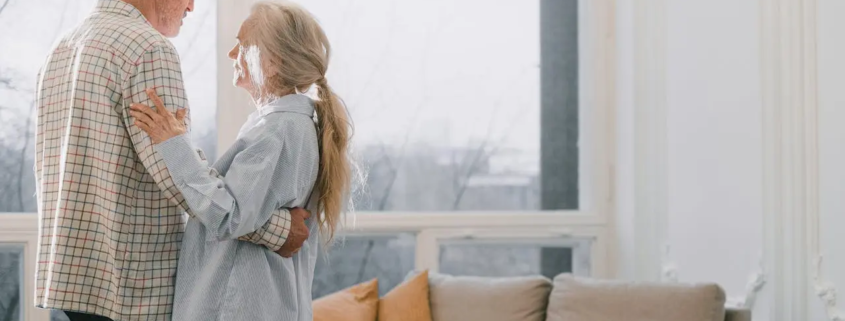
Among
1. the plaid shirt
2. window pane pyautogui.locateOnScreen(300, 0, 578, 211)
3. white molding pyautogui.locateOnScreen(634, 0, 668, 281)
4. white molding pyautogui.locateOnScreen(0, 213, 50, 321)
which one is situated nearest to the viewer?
the plaid shirt

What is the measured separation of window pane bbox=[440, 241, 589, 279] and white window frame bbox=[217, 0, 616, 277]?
0.19 ft

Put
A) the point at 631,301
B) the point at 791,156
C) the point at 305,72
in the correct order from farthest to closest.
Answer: the point at 631,301
the point at 791,156
the point at 305,72

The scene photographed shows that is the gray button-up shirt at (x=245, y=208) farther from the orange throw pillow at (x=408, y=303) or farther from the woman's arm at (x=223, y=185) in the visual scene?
the orange throw pillow at (x=408, y=303)

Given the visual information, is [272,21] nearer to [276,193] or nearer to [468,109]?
[276,193]

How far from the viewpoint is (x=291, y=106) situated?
208 centimetres

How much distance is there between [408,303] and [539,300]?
1.51ft

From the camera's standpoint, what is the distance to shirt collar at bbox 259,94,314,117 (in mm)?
2066

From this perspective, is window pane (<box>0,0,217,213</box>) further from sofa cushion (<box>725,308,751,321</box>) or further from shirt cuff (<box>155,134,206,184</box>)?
sofa cushion (<box>725,308,751,321</box>)

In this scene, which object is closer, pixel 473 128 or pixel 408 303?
pixel 408 303

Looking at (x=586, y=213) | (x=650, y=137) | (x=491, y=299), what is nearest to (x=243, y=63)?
(x=491, y=299)

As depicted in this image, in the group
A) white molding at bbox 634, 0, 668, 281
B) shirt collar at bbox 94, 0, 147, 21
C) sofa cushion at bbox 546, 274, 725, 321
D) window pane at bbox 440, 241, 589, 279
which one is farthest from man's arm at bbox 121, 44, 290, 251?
white molding at bbox 634, 0, 668, 281

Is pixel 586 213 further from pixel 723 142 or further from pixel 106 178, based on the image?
pixel 106 178

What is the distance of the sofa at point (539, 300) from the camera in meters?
3.05

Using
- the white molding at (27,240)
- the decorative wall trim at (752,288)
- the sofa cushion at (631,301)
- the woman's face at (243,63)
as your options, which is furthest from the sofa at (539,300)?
the woman's face at (243,63)
